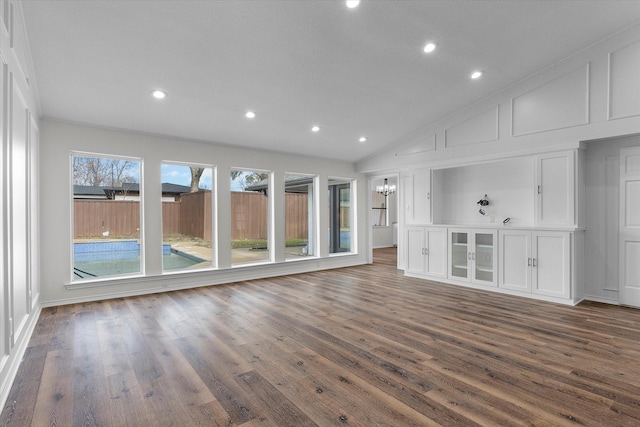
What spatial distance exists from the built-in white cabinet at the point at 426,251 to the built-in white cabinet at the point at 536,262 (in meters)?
1.02

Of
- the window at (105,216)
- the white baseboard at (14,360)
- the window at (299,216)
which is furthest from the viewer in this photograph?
the window at (299,216)

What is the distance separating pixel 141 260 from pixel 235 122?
8.61 ft

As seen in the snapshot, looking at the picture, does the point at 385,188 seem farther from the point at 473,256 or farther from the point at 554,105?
the point at 554,105

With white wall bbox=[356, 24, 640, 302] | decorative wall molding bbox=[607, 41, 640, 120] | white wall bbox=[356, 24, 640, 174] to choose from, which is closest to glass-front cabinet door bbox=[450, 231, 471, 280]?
white wall bbox=[356, 24, 640, 302]

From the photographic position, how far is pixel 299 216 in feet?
23.8

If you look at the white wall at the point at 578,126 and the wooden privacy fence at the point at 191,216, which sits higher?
the white wall at the point at 578,126

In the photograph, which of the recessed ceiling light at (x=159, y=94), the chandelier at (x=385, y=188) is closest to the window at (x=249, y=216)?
the recessed ceiling light at (x=159, y=94)

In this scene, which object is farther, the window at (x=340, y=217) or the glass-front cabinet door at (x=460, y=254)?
the window at (x=340, y=217)

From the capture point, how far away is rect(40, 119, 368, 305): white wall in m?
4.47

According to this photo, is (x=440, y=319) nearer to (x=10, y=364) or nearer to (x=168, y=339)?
(x=168, y=339)

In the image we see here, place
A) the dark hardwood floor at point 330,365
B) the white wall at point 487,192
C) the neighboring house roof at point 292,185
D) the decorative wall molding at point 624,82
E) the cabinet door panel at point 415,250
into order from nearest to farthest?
1. the dark hardwood floor at point 330,365
2. the decorative wall molding at point 624,82
3. the white wall at point 487,192
4. the cabinet door panel at point 415,250
5. the neighboring house roof at point 292,185

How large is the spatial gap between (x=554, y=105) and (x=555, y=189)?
118 cm

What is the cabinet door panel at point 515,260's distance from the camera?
4848mm

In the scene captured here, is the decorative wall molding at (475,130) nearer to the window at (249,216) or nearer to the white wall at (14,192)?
the window at (249,216)
